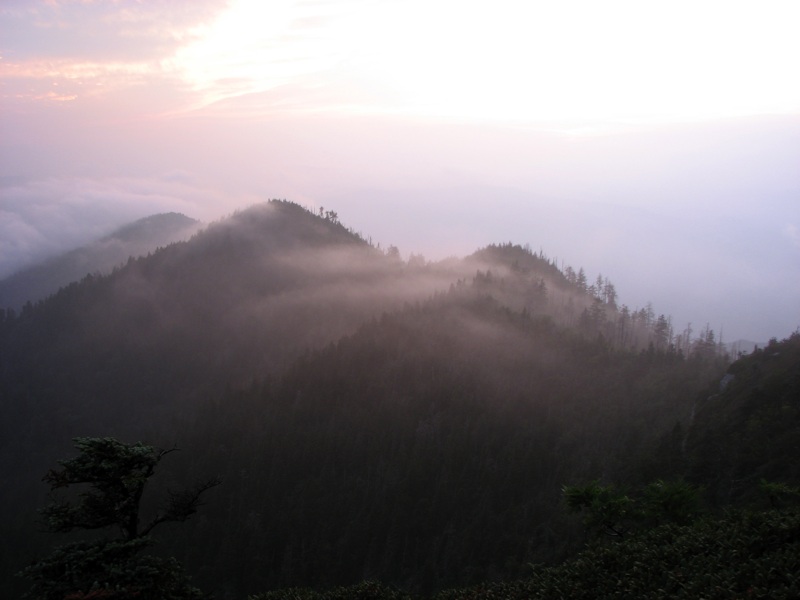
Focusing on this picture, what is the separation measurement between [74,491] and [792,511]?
13329cm

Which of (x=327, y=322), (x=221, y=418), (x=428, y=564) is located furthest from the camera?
(x=327, y=322)

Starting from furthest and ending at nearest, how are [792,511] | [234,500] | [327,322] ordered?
[327,322], [234,500], [792,511]

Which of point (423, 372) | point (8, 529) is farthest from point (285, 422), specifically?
point (8, 529)

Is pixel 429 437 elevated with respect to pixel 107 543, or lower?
lower

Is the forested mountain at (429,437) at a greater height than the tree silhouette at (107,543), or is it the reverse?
the tree silhouette at (107,543)

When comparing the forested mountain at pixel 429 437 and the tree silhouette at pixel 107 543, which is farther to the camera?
the forested mountain at pixel 429 437

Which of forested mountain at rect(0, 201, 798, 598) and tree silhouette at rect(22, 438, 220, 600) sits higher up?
tree silhouette at rect(22, 438, 220, 600)

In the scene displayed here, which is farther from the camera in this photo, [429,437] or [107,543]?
[429,437]

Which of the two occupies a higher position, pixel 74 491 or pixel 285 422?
pixel 285 422

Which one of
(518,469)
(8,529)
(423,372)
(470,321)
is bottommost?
(8,529)

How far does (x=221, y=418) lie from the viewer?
425ft

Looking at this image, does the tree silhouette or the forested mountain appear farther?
the forested mountain

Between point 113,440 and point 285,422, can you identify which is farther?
point 285,422

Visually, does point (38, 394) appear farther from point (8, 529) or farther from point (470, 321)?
point (470, 321)
